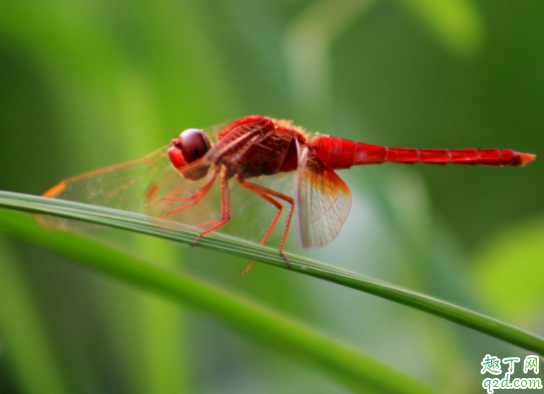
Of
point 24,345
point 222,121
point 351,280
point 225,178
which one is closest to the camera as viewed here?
point 351,280

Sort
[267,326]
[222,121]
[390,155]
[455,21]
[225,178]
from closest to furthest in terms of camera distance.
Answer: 1. [267,326]
2. [225,178]
3. [390,155]
4. [222,121]
5. [455,21]

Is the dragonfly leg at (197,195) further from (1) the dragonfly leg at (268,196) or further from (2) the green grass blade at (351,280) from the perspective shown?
(2) the green grass blade at (351,280)

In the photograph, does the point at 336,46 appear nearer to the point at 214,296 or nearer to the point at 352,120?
the point at 352,120

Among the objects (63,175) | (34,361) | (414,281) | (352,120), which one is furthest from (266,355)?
(63,175)

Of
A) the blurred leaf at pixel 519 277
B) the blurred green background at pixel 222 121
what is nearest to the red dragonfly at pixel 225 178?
the blurred green background at pixel 222 121

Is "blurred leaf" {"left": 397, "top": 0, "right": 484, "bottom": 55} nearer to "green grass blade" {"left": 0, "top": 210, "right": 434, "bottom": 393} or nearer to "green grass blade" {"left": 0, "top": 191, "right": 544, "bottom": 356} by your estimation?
"green grass blade" {"left": 0, "top": 191, "right": 544, "bottom": 356}

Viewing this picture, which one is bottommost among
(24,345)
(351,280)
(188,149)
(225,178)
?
(24,345)

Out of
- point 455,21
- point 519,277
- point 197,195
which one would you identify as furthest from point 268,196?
point 455,21

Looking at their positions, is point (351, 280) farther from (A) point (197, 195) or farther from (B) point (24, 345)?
(B) point (24, 345)

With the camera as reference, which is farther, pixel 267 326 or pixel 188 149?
pixel 188 149
